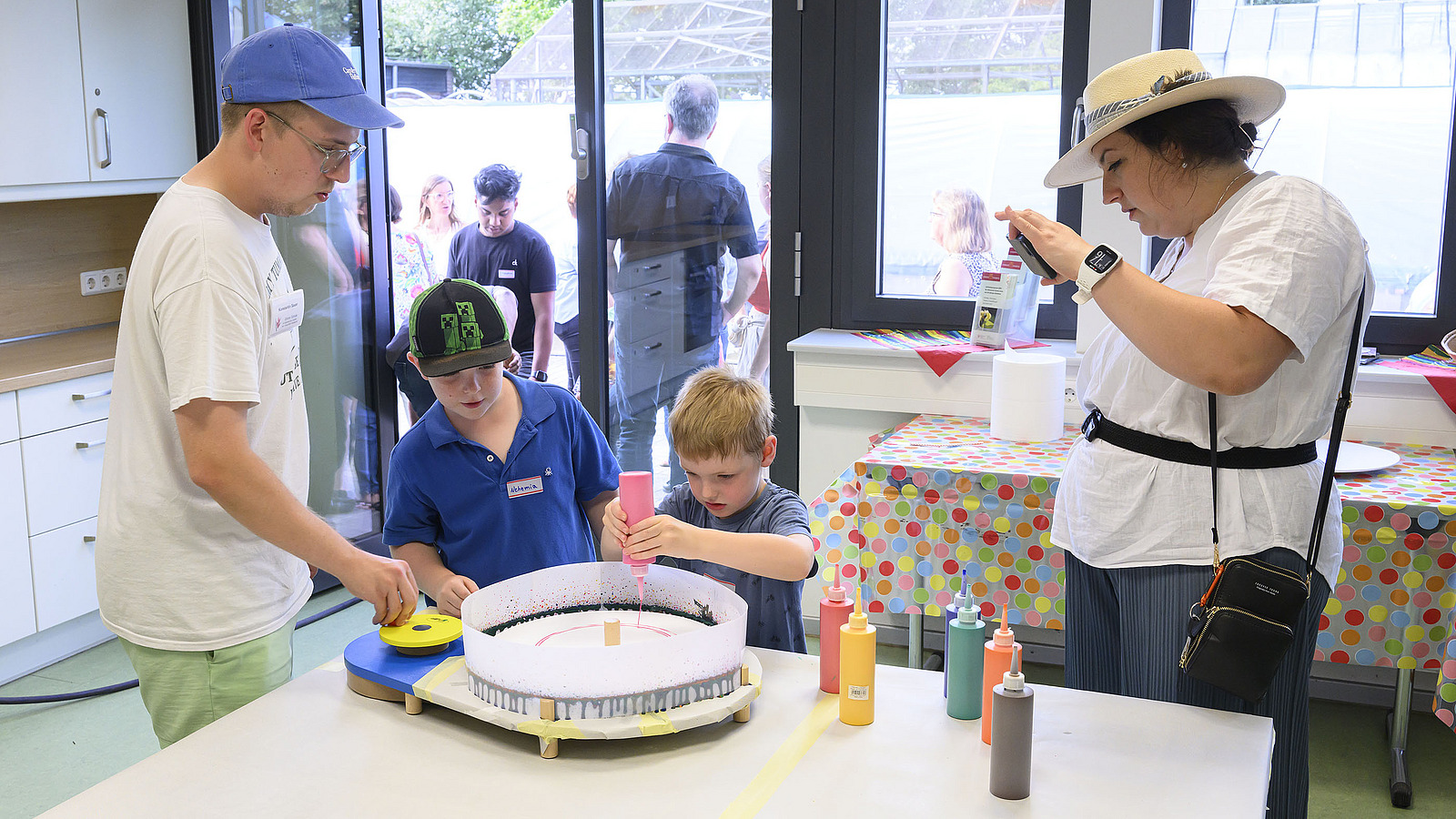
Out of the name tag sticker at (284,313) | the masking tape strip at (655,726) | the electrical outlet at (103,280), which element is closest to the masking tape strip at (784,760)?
the masking tape strip at (655,726)

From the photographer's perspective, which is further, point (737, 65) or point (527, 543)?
point (737, 65)

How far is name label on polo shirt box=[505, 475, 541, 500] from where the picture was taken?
1782 mm

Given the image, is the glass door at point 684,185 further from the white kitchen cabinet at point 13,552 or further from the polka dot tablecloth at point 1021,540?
the white kitchen cabinet at point 13,552

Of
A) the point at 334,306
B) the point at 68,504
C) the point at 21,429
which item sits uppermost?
the point at 334,306

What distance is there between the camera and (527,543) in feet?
5.93

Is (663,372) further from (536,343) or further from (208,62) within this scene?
(208,62)

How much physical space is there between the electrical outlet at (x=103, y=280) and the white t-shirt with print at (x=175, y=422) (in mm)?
2528

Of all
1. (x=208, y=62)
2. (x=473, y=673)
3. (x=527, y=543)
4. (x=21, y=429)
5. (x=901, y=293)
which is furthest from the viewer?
(x=208, y=62)

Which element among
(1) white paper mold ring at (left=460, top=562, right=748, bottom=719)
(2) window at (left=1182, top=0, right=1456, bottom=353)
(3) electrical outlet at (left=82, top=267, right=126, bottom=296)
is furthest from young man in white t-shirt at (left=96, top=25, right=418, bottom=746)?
(3) electrical outlet at (left=82, top=267, right=126, bottom=296)

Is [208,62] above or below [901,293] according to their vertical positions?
above

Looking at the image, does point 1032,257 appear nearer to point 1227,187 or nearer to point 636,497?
point 1227,187

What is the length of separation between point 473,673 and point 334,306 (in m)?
2.70

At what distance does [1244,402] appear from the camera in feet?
4.74

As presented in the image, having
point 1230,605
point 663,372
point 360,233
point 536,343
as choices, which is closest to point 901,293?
point 663,372
